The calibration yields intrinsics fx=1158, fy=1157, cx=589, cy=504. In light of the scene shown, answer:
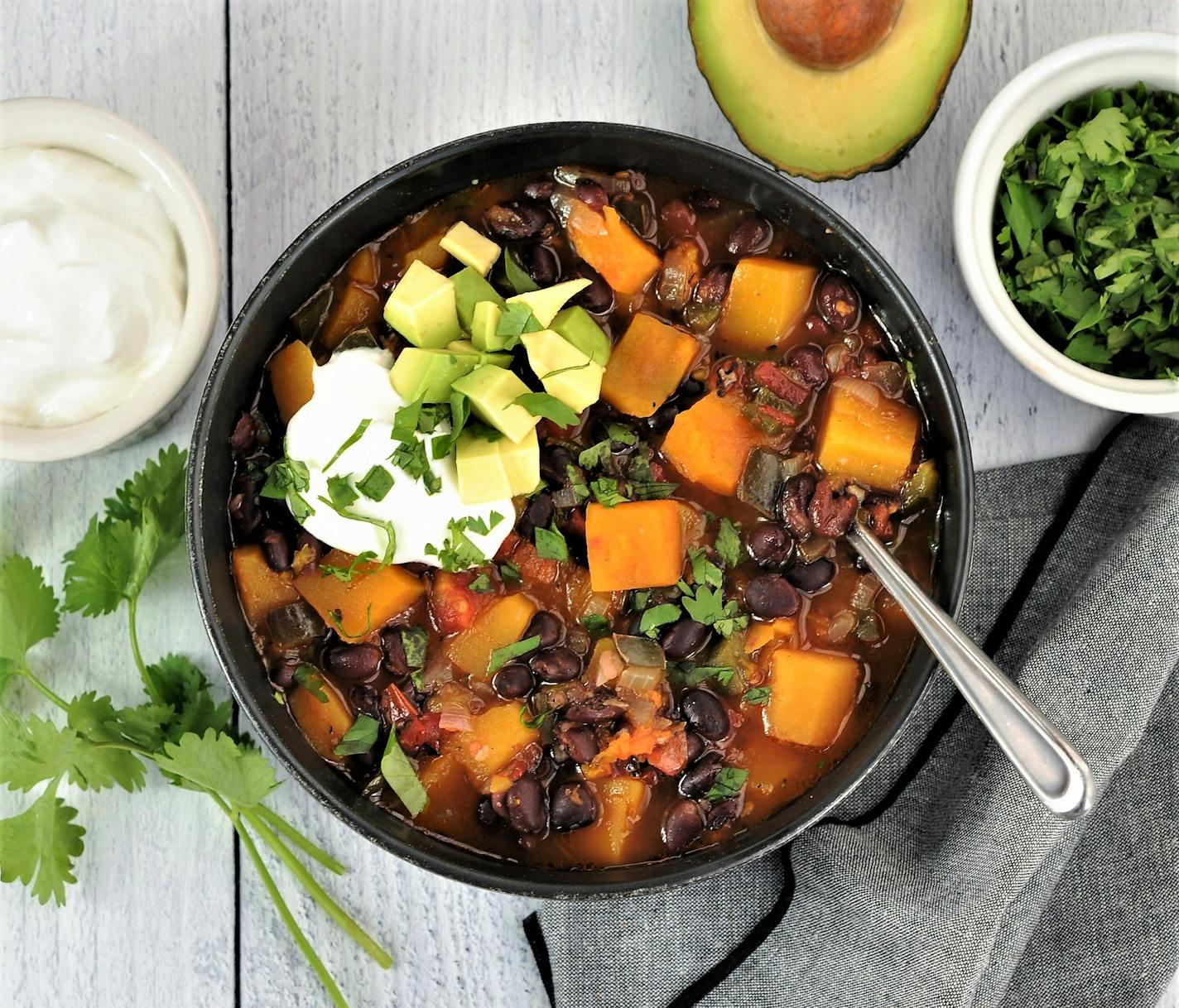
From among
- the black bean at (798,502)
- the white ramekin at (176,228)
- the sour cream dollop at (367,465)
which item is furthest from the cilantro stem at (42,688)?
the black bean at (798,502)

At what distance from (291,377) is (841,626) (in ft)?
4.33

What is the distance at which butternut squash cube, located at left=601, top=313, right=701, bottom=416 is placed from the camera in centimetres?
249

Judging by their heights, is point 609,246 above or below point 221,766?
above

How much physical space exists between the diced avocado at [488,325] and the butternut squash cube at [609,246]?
0.27m

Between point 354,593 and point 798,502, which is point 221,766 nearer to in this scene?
point 354,593

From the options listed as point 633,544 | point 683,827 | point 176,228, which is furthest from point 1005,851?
point 176,228

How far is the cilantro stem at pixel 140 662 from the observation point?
105 inches

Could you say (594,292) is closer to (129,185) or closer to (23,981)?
(129,185)

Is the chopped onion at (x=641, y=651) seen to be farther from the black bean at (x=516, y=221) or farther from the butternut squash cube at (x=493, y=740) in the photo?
the black bean at (x=516, y=221)

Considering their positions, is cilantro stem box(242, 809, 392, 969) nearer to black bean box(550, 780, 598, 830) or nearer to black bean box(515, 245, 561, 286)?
black bean box(550, 780, 598, 830)

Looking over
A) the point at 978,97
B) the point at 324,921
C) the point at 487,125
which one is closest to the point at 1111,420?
the point at 978,97

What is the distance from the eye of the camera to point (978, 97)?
293 centimetres

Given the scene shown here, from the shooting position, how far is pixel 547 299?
7.80ft

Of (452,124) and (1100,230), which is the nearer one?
(1100,230)
